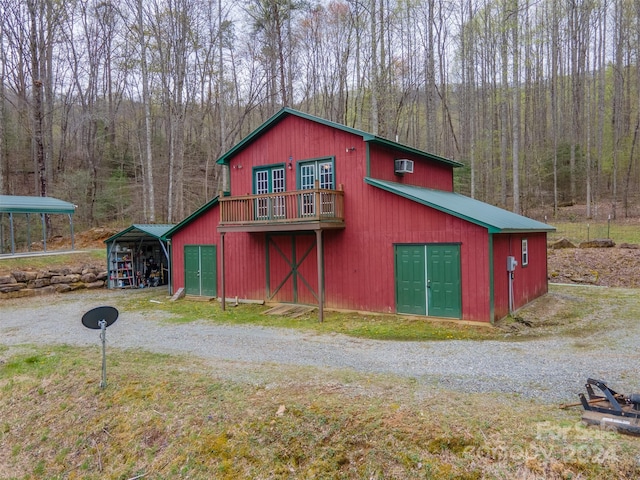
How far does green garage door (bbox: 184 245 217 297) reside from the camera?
49.3 feet

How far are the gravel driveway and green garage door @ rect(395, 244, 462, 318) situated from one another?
1992 mm

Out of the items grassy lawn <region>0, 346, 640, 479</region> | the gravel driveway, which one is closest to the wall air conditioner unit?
the gravel driveway

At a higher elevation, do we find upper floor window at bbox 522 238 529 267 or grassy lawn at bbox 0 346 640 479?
upper floor window at bbox 522 238 529 267

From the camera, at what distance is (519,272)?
39.1ft

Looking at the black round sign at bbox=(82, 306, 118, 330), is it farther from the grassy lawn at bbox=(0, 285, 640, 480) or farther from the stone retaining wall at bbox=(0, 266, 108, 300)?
the stone retaining wall at bbox=(0, 266, 108, 300)

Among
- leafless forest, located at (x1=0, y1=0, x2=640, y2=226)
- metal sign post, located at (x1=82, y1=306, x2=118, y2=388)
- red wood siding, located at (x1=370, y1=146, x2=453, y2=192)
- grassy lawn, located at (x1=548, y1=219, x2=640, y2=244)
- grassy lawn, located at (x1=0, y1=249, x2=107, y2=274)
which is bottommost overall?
metal sign post, located at (x1=82, y1=306, x2=118, y2=388)

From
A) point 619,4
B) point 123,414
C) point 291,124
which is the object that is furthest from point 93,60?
point 619,4

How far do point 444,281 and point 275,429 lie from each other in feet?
21.9

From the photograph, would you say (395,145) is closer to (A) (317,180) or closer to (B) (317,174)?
(B) (317,174)

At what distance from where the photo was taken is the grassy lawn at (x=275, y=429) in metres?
4.27

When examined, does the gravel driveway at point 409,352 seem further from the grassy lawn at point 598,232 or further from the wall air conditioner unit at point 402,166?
the grassy lawn at point 598,232

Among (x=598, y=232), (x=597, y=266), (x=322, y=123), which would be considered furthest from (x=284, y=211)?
(x=598, y=232)

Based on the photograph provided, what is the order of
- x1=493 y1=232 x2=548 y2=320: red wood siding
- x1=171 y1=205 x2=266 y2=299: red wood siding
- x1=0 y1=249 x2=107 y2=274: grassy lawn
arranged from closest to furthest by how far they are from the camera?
x1=493 y1=232 x2=548 y2=320: red wood siding → x1=171 y1=205 x2=266 y2=299: red wood siding → x1=0 y1=249 x2=107 y2=274: grassy lawn

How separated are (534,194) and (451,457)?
3017 centimetres
